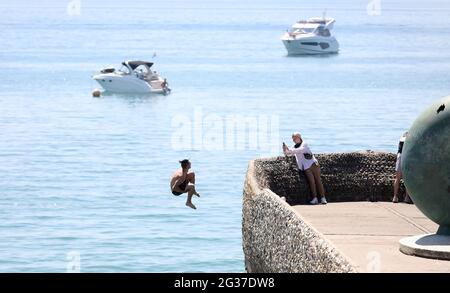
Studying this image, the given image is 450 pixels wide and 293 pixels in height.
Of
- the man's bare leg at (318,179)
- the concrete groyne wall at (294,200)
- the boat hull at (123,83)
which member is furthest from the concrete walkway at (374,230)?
the boat hull at (123,83)

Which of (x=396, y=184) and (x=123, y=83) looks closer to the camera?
(x=396, y=184)

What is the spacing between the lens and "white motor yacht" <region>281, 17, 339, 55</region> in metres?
146

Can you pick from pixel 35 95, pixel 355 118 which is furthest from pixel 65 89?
pixel 355 118

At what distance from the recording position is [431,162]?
17.2 m

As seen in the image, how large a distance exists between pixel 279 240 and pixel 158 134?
70.4m

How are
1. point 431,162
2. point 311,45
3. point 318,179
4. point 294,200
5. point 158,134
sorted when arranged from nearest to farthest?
point 431,162, point 318,179, point 294,200, point 158,134, point 311,45

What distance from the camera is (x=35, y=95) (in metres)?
108

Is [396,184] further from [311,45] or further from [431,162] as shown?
[311,45]

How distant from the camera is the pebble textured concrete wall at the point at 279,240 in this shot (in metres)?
14.6

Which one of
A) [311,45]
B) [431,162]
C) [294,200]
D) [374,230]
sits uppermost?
[431,162]

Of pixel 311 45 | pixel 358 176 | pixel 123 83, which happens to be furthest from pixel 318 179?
pixel 311 45

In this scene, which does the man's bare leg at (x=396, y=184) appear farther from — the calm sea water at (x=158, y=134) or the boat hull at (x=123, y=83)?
the boat hull at (x=123, y=83)

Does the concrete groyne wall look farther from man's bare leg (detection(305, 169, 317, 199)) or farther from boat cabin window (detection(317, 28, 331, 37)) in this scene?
boat cabin window (detection(317, 28, 331, 37))

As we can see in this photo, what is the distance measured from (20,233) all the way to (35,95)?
54171 millimetres
